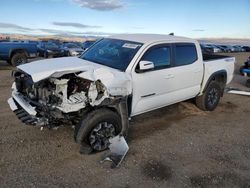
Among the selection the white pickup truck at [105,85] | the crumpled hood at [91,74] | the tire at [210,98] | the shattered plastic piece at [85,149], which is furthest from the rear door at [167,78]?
the shattered plastic piece at [85,149]

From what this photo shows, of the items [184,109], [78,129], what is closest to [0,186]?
[78,129]

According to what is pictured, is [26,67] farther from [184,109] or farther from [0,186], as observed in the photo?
[184,109]

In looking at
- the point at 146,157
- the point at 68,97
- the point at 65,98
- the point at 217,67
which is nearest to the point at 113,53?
the point at 68,97

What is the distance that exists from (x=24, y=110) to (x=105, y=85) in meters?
1.47

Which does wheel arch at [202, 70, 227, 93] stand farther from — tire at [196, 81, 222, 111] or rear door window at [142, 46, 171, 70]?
rear door window at [142, 46, 171, 70]

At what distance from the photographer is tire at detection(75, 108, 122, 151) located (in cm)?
419

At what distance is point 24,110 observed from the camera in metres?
4.49

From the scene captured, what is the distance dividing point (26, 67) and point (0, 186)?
6.60 feet

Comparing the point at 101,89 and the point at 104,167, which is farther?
the point at 101,89

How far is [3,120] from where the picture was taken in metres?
5.77

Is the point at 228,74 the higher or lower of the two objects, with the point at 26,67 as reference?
lower

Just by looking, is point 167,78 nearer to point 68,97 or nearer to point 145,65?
point 145,65

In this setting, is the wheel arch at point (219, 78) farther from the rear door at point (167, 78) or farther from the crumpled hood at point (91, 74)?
the crumpled hood at point (91, 74)

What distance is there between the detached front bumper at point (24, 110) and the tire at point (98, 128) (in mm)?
637
